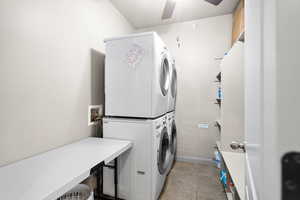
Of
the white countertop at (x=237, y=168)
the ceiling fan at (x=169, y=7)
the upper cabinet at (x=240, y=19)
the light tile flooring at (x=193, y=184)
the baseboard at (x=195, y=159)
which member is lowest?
the light tile flooring at (x=193, y=184)

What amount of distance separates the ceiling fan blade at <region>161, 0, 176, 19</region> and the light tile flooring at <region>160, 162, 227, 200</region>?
2.69 metres

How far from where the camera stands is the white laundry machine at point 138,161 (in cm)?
138

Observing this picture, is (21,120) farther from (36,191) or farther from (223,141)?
(223,141)

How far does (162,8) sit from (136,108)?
1795mm

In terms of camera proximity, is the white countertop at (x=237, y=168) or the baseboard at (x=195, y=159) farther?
the baseboard at (x=195, y=159)

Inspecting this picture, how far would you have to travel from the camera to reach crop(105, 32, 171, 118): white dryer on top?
1416 millimetres

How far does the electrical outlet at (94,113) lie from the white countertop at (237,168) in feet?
5.24

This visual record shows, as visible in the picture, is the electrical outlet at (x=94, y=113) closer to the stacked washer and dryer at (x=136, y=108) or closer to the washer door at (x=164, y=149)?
the stacked washer and dryer at (x=136, y=108)

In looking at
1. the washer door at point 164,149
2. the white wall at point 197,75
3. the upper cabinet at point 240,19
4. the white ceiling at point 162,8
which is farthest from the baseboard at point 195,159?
the white ceiling at point 162,8

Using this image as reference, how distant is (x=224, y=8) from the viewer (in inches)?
87.4

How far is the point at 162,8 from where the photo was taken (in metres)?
2.21

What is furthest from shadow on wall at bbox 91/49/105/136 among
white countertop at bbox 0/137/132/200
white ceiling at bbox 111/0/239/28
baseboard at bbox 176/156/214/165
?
baseboard at bbox 176/156/214/165

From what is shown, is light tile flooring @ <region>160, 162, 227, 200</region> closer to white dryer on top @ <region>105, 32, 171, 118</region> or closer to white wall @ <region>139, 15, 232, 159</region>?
white wall @ <region>139, 15, 232, 159</region>

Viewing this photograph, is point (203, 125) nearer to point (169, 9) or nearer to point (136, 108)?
point (136, 108)
